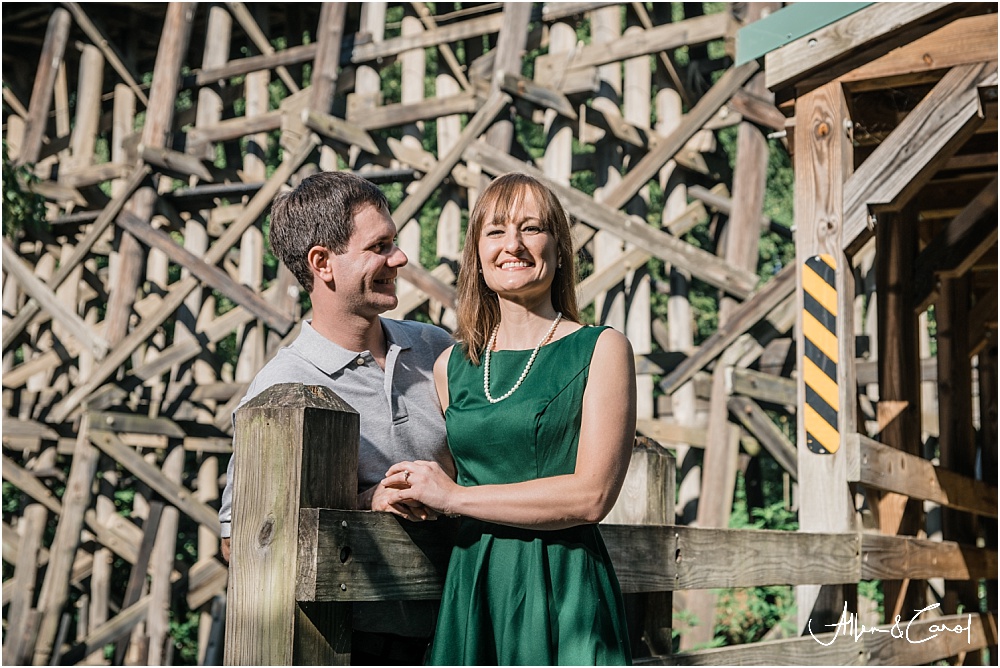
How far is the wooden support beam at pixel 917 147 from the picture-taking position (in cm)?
491

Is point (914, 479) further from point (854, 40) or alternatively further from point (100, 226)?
point (100, 226)

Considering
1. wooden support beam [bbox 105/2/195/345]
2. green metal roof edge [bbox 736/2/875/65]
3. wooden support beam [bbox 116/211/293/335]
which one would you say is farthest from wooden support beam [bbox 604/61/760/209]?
wooden support beam [bbox 105/2/195/345]

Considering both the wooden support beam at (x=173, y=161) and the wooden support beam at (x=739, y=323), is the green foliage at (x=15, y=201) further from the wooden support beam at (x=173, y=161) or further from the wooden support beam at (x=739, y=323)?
the wooden support beam at (x=739, y=323)

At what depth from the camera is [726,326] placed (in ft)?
25.0

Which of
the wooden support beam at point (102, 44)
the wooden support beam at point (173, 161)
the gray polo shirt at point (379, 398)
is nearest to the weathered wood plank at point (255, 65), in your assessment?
the wooden support beam at point (173, 161)

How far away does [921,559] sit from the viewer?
18.5ft

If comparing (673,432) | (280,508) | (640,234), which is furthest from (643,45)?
(280,508)

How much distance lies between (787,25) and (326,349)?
3439 millimetres

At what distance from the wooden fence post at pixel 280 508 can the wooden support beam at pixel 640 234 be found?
558 cm

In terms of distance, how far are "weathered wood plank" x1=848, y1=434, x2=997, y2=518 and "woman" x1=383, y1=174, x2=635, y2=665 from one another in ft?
9.09

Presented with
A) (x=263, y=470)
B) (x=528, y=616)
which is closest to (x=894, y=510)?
(x=528, y=616)

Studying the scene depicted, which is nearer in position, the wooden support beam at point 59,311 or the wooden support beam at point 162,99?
the wooden support beam at point 59,311

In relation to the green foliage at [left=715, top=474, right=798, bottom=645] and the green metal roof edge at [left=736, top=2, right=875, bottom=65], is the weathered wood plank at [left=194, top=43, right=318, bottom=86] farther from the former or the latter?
the green metal roof edge at [left=736, top=2, right=875, bottom=65]

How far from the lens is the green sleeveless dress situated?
2.21 meters
